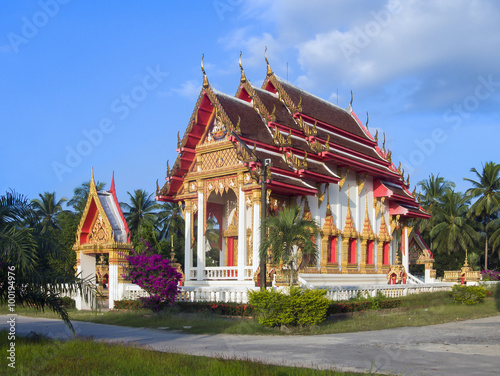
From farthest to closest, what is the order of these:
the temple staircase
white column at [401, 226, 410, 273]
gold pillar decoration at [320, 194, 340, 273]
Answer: white column at [401, 226, 410, 273] → gold pillar decoration at [320, 194, 340, 273] → the temple staircase

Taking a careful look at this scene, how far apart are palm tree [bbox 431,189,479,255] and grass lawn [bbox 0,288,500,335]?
2488cm

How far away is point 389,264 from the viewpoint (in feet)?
97.6

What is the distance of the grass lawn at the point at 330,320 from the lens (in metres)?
15.3

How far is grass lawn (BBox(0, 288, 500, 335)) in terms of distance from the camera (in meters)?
15.3

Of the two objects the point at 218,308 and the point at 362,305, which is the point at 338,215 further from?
the point at 218,308

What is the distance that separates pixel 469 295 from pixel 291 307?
37.5ft

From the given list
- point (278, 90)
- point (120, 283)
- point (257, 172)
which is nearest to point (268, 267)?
point (257, 172)

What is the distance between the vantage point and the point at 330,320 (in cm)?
1725

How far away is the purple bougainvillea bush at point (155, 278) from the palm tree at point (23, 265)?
713 cm

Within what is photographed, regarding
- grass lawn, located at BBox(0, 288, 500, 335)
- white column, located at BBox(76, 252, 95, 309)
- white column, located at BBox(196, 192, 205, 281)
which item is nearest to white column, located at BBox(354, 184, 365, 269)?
grass lawn, located at BBox(0, 288, 500, 335)

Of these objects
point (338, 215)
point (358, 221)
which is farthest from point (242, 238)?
point (358, 221)

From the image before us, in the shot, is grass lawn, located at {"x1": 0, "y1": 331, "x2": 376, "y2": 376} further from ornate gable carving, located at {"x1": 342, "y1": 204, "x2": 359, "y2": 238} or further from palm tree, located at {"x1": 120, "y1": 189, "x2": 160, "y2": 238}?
palm tree, located at {"x1": 120, "y1": 189, "x2": 160, "y2": 238}

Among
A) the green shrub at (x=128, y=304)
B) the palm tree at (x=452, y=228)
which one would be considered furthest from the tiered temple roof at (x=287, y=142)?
the palm tree at (x=452, y=228)

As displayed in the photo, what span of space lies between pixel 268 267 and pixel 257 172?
137 inches
